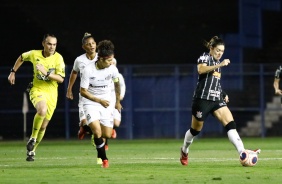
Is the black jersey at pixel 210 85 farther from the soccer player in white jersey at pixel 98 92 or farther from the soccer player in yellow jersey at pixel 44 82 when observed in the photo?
the soccer player in yellow jersey at pixel 44 82

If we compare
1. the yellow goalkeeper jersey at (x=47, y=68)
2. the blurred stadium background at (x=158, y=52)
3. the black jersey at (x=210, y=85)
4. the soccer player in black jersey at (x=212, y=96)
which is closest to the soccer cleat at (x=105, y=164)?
the soccer player in black jersey at (x=212, y=96)

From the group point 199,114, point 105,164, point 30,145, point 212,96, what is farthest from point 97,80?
point 30,145

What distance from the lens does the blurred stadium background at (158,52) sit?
32.0 meters

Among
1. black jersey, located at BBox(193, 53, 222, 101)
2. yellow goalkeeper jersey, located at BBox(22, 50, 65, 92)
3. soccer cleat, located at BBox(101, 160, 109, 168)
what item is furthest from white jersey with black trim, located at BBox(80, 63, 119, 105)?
yellow goalkeeper jersey, located at BBox(22, 50, 65, 92)

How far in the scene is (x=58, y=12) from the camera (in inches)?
1513

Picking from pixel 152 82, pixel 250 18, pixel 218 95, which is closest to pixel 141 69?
pixel 152 82

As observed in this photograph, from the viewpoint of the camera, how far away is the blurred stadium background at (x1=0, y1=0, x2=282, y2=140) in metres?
32.0

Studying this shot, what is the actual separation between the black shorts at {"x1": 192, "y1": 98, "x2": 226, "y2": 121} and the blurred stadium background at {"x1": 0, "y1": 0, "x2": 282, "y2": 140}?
609 inches

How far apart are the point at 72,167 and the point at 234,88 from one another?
16609 millimetres

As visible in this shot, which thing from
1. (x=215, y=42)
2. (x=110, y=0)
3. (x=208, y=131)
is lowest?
(x=208, y=131)

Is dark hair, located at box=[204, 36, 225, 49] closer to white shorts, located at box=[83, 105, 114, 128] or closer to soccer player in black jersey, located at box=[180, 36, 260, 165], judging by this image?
soccer player in black jersey, located at box=[180, 36, 260, 165]

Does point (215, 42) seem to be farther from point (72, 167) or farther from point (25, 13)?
point (25, 13)

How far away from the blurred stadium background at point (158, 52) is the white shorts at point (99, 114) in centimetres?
1552

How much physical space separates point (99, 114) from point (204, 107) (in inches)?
63.4
